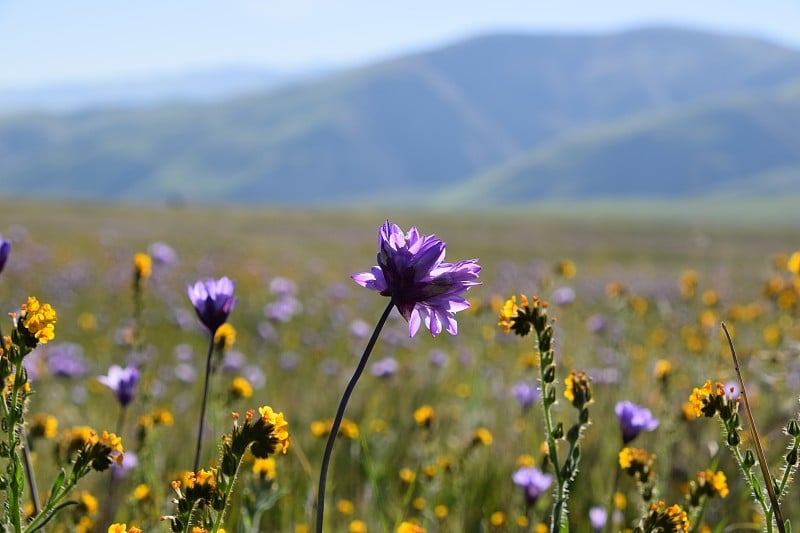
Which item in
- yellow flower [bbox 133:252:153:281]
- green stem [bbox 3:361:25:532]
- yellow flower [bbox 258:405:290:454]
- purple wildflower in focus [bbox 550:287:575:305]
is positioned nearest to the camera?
green stem [bbox 3:361:25:532]

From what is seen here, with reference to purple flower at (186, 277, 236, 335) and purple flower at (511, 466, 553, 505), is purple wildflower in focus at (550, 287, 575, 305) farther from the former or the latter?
purple flower at (186, 277, 236, 335)

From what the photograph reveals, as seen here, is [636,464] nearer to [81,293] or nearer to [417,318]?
[417,318]

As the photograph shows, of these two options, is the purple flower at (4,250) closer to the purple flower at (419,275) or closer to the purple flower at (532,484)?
the purple flower at (419,275)

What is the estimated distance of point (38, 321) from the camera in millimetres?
1414

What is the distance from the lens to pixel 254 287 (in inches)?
558

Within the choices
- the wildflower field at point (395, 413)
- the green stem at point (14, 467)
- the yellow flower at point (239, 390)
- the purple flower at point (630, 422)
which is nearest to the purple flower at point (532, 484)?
the wildflower field at point (395, 413)

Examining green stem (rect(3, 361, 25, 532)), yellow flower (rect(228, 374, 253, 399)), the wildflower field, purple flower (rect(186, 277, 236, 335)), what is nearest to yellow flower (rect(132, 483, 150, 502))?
the wildflower field

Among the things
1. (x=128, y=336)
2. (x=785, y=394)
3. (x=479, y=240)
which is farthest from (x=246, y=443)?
(x=479, y=240)

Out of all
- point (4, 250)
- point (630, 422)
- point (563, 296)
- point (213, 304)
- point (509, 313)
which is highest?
point (563, 296)

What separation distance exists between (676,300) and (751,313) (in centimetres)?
894

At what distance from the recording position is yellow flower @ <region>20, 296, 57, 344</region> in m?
1.41

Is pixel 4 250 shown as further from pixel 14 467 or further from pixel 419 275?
pixel 419 275

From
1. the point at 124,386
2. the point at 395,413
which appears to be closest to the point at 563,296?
the point at 395,413

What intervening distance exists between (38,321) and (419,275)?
74 cm
